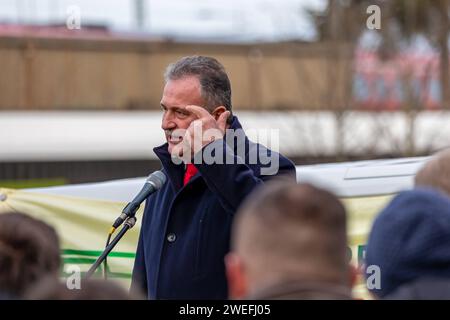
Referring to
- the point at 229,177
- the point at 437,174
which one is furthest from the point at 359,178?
the point at 437,174

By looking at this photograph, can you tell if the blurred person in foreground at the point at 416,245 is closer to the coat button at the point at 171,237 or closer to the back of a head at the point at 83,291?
the back of a head at the point at 83,291

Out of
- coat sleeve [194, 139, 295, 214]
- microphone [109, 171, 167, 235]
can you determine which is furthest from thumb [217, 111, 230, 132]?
microphone [109, 171, 167, 235]

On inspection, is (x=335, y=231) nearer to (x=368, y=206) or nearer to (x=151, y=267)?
(x=151, y=267)

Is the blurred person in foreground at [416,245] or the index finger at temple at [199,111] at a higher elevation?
the index finger at temple at [199,111]

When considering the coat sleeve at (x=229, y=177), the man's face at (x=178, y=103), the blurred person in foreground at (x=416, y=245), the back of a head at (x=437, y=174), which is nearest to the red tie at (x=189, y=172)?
the man's face at (x=178, y=103)

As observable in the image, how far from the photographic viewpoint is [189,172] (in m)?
4.04

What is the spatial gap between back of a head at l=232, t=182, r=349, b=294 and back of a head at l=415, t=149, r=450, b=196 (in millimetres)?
818

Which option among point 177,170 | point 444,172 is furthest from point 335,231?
point 177,170

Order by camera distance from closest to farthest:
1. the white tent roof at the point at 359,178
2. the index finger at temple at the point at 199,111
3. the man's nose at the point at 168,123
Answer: the index finger at temple at the point at 199,111 < the man's nose at the point at 168,123 < the white tent roof at the point at 359,178

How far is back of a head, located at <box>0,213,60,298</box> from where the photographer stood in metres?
2.67

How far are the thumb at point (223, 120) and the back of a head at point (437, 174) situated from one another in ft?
3.17

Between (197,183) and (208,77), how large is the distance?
0.44 m

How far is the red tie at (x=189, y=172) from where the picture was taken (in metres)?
4.02

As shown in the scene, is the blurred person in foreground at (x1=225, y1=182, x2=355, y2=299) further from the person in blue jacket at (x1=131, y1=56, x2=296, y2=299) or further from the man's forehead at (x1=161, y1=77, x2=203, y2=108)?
the man's forehead at (x1=161, y1=77, x2=203, y2=108)
